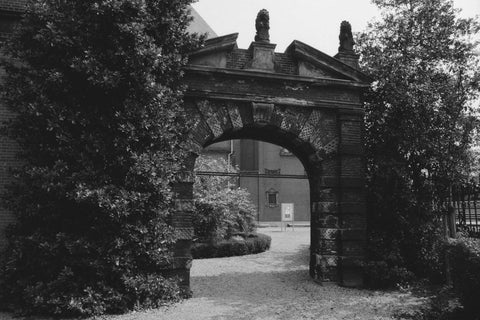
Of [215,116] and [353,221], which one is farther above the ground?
[215,116]

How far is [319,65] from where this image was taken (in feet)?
31.7

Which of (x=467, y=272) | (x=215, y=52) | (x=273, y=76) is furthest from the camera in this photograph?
(x=273, y=76)

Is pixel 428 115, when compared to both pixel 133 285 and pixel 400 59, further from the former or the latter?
pixel 133 285

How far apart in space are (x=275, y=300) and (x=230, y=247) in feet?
23.8

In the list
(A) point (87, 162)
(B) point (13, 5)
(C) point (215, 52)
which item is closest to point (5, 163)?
(A) point (87, 162)

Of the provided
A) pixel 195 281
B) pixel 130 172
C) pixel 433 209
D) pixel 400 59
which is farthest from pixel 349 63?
pixel 195 281

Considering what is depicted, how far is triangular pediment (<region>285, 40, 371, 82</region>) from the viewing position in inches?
375

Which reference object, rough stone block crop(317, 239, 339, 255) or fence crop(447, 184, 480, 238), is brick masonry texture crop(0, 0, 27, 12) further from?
fence crop(447, 184, 480, 238)

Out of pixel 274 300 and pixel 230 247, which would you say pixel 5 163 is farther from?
pixel 230 247

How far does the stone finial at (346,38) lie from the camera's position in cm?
1007

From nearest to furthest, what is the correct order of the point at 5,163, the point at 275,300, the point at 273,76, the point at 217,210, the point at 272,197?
the point at 275,300
the point at 5,163
the point at 273,76
the point at 217,210
the point at 272,197

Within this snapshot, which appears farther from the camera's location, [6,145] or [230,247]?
[230,247]

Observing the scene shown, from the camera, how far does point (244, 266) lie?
12.8 m

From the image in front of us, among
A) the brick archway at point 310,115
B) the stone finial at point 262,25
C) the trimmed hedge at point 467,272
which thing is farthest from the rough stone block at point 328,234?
the stone finial at point 262,25
